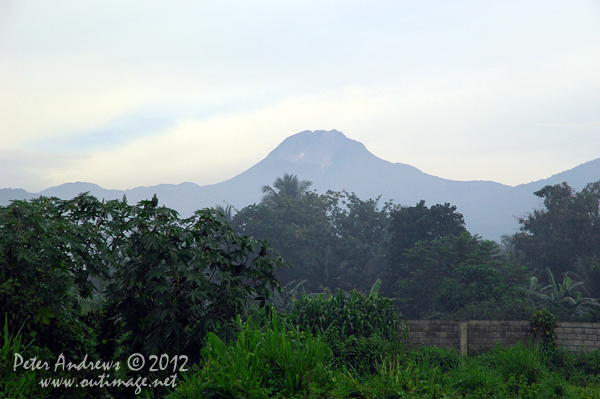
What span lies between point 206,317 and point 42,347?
2.14 metres

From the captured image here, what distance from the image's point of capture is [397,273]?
109 ft

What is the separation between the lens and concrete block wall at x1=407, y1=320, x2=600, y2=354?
13.1m

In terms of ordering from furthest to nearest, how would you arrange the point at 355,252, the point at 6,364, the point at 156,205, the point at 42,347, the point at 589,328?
the point at 355,252 → the point at 589,328 → the point at 156,205 → the point at 42,347 → the point at 6,364

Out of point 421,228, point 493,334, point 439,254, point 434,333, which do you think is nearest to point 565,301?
A: point 439,254

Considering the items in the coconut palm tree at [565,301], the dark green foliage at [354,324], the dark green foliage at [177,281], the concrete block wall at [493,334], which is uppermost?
the dark green foliage at [177,281]

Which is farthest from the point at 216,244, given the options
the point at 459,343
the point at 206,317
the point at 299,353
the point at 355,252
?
the point at 355,252

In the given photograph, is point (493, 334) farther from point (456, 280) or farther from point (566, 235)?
point (566, 235)

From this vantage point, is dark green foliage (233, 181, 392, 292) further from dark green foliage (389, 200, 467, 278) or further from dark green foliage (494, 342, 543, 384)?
dark green foliage (494, 342, 543, 384)

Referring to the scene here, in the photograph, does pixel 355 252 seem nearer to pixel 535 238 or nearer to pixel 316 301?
pixel 535 238

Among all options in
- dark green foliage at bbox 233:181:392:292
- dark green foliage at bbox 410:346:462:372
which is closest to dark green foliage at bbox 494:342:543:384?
dark green foliage at bbox 410:346:462:372

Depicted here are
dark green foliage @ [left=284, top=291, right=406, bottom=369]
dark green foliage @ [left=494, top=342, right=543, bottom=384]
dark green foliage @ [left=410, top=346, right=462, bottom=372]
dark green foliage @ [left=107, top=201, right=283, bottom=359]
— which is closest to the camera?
dark green foliage @ [left=107, top=201, right=283, bottom=359]

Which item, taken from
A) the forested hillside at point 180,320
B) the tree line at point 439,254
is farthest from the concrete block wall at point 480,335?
the tree line at point 439,254

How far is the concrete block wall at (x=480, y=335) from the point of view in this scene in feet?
43.0

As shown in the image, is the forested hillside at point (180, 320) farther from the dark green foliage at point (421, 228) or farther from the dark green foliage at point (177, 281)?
the dark green foliage at point (421, 228)
